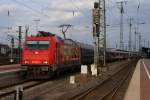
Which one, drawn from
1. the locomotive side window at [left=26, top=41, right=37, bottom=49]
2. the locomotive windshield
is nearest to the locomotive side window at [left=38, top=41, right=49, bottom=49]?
the locomotive windshield

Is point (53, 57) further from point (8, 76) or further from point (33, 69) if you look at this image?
point (8, 76)

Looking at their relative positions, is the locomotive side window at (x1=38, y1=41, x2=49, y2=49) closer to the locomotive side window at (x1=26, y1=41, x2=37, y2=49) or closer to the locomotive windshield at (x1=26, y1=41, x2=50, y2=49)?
the locomotive windshield at (x1=26, y1=41, x2=50, y2=49)

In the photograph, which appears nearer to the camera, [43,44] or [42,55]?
[42,55]

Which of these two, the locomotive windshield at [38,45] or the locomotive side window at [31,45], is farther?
the locomotive side window at [31,45]

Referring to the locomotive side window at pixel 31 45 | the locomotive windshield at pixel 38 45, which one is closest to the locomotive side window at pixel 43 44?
the locomotive windshield at pixel 38 45

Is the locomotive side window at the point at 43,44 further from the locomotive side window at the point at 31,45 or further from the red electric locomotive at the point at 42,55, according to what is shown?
the locomotive side window at the point at 31,45

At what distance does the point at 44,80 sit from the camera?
96.8 ft

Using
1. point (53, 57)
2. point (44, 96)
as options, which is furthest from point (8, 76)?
point (44, 96)

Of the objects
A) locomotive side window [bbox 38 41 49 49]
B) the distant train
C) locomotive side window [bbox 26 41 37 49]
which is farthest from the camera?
locomotive side window [bbox 26 41 37 49]

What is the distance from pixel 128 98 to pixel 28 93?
17.7ft

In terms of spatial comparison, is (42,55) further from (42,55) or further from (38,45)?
(38,45)

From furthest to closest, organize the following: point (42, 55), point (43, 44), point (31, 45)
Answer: point (31, 45)
point (43, 44)
point (42, 55)

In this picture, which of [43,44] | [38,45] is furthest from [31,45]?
[43,44]

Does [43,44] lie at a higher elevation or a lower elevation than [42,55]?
higher
